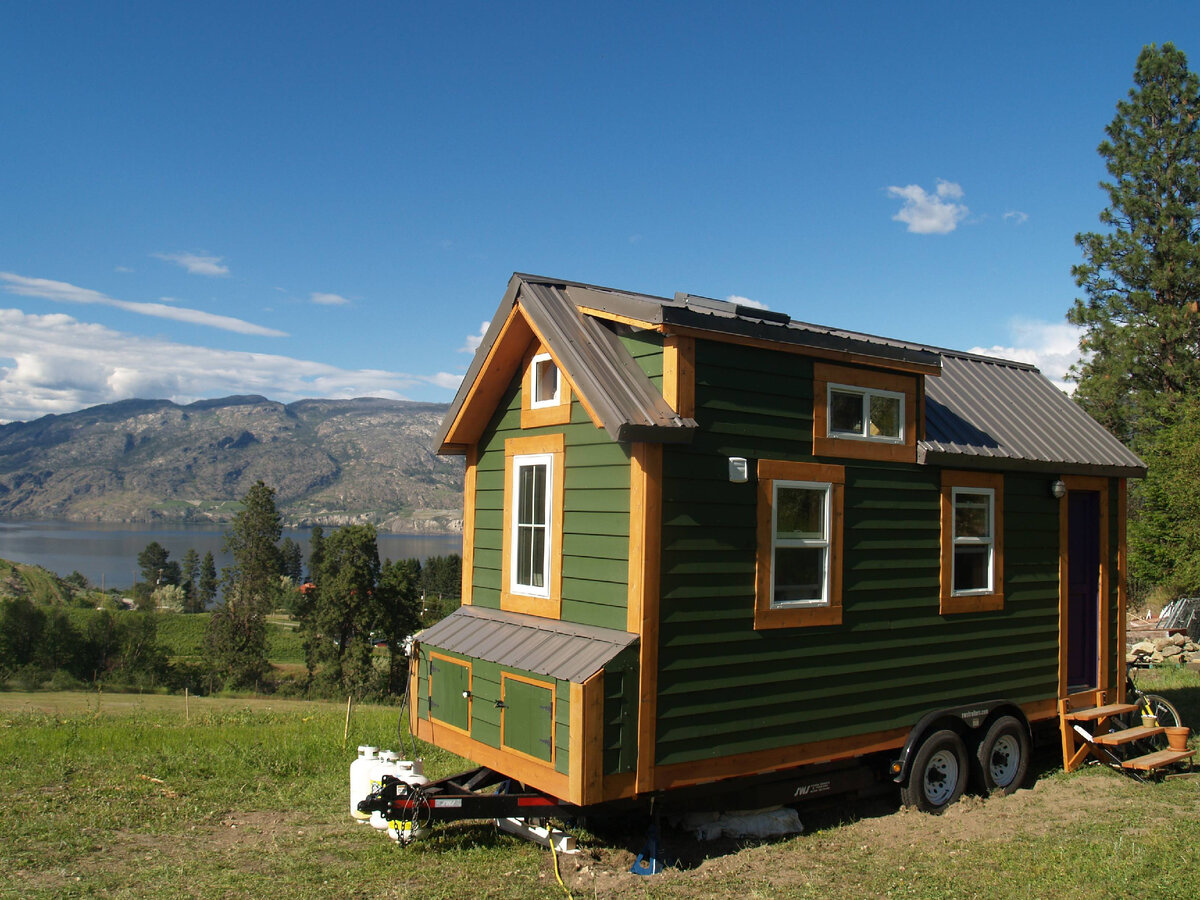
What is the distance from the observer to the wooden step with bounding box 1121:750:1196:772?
8.88 m

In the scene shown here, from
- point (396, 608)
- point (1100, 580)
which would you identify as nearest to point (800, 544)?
point (1100, 580)

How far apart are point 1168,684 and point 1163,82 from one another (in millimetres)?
26620

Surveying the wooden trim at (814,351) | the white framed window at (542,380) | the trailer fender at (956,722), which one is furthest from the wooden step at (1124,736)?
the white framed window at (542,380)

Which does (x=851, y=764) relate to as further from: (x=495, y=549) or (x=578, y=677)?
(x=495, y=549)

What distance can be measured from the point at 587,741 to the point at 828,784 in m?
2.64

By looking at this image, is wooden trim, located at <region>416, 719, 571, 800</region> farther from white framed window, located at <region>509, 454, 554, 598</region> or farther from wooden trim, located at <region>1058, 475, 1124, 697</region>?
wooden trim, located at <region>1058, 475, 1124, 697</region>

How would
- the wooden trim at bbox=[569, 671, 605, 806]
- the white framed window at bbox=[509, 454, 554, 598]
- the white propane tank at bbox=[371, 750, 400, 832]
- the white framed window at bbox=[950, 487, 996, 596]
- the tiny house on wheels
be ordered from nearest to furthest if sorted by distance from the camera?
1. the wooden trim at bbox=[569, 671, 605, 806]
2. the tiny house on wheels
3. the white propane tank at bbox=[371, 750, 400, 832]
4. the white framed window at bbox=[509, 454, 554, 598]
5. the white framed window at bbox=[950, 487, 996, 596]

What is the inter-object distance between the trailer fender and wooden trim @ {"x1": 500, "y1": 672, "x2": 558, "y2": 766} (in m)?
3.33

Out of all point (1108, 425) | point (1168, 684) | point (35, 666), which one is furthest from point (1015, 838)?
point (35, 666)

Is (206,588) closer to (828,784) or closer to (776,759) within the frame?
(828,784)

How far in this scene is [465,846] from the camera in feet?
22.6

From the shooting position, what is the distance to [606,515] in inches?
263

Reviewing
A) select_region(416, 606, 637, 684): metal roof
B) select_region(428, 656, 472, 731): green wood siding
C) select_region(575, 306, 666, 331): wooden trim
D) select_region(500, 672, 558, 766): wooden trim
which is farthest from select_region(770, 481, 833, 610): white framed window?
select_region(428, 656, 472, 731): green wood siding

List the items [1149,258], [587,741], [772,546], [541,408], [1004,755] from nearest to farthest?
[587,741] < [772,546] < [541,408] < [1004,755] < [1149,258]
